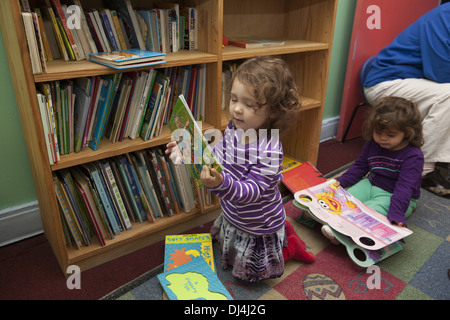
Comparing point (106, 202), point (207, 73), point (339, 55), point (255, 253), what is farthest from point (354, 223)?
point (339, 55)

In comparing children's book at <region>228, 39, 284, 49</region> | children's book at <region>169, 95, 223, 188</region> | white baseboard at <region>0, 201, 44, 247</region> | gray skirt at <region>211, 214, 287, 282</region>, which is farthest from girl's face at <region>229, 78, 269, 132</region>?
white baseboard at <region>0, 201, 44, 247</region>

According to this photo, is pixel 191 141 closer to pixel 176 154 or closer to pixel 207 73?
pixel 176 154

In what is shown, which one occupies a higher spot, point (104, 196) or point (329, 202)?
point (104, 196)

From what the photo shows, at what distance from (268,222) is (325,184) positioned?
1.89 feet

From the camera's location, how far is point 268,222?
123 cm

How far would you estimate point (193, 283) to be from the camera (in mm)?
1229

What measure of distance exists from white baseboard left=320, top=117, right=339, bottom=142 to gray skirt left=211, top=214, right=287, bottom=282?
1365mm

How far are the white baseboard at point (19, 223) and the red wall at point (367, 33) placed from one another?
1988 millimetres

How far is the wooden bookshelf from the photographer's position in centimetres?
107

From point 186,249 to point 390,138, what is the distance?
3.28ft

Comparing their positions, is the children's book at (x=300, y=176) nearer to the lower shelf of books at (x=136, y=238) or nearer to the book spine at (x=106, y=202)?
the lower shelf of books at (x=136, y=238)

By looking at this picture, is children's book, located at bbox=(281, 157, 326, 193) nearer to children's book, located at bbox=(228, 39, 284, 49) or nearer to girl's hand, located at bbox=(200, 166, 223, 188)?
children's book, located at bbox=(228, 39, 284, 49)

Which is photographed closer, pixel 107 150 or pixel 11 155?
pixel 107 150

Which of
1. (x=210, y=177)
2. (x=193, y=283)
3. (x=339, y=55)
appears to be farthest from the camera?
(x=339, y=55)
